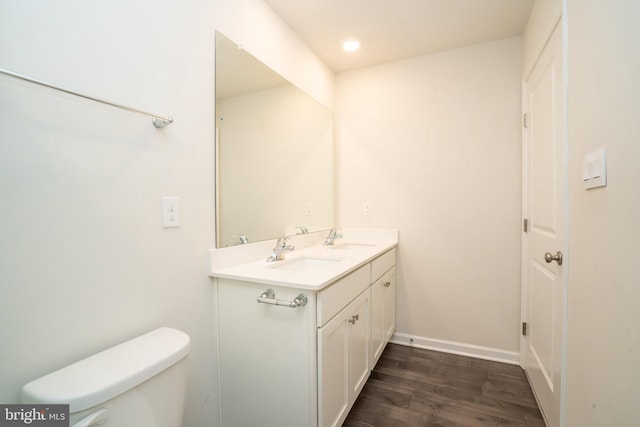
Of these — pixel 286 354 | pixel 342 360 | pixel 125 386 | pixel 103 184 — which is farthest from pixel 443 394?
pixel 103 184

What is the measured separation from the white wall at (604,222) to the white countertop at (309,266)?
35.1 inches

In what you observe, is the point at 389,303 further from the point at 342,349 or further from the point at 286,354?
the point at 286,354

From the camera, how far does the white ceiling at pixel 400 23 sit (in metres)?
1.78

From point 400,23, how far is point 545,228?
1.57 meters

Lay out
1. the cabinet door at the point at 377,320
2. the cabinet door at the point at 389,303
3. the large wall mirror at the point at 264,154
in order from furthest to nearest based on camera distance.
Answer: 1. the cabinet door at the point at 389,303
2. the cabinet door at the point at 377,320
3. the large wall mirror at the point at 264,154

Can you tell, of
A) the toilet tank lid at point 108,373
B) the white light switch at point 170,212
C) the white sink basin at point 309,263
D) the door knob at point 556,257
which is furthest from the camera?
the white sink basin at point 309,263

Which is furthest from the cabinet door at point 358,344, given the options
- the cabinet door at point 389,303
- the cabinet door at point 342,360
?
the cabinet door at point 389,303

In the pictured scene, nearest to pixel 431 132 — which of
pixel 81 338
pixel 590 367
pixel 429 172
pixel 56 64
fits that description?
pixel 429 172

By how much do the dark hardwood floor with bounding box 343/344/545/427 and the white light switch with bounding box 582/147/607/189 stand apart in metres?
1.36

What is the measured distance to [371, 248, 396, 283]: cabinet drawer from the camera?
6.19ft

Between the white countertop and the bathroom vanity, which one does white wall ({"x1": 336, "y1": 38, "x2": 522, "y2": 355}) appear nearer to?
the white countertop

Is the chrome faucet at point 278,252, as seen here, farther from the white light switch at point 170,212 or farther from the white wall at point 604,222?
the white wall at point 604,222

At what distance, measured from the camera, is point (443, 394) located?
5.90ft

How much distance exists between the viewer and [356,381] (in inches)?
63.1
